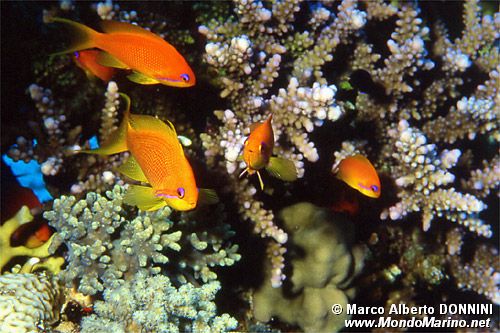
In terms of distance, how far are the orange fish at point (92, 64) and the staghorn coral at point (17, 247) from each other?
3.61ft

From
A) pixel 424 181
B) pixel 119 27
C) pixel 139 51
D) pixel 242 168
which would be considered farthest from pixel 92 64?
pixel 424 181

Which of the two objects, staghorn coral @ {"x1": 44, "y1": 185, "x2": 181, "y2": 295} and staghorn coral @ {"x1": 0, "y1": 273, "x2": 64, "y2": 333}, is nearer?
staghorn coral @ {"x1": 0, "y1": 273, "x2": 64, "y2": 333}

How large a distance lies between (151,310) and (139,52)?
1404 mm

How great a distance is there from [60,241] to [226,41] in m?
1.84

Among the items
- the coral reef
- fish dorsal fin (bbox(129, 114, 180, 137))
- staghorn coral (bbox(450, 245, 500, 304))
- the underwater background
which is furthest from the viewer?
staghorn coral (bbox(450, 245, 500, 304))

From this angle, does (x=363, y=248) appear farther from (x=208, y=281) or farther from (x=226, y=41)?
(x=226, y=41)

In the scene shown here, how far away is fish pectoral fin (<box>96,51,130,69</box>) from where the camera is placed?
2.30 m

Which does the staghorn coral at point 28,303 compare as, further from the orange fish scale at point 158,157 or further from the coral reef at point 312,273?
the coral reef at point 312,273

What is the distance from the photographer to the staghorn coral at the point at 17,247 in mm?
2869

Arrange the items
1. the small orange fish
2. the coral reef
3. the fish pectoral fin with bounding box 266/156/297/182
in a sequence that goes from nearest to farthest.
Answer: the fish pectoral fin with bounding box 266/156/297/182
the small orange fish
the coral reef

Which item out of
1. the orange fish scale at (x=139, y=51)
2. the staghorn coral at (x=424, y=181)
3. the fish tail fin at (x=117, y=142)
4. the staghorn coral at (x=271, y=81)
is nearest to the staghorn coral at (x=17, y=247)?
the fish tail fin at (x=117, y=142)

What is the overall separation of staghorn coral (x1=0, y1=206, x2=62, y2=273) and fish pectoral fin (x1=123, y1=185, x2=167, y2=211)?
1.20m

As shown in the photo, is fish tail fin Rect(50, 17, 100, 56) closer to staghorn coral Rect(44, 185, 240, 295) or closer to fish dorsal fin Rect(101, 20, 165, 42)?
fish dorsal fin Rect(101, 20, 165, 42)

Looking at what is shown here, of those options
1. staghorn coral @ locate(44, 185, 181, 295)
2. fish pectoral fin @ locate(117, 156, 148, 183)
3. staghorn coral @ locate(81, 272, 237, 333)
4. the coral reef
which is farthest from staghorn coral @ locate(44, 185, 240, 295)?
the coral reef
